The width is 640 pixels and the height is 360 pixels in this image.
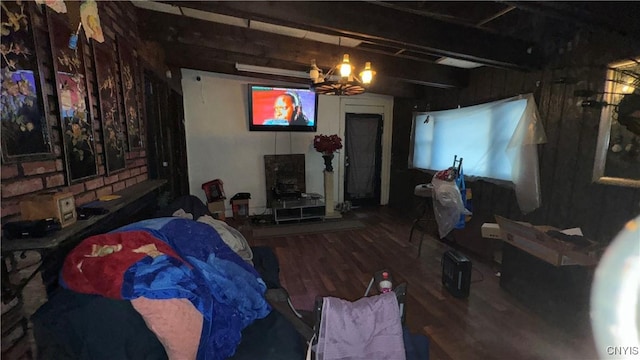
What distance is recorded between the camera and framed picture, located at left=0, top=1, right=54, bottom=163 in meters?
1.03

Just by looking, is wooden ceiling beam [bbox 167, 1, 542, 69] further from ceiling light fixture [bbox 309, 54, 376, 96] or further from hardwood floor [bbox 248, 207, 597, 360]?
hardwood floor [bbox 248, 207, 597, 360]

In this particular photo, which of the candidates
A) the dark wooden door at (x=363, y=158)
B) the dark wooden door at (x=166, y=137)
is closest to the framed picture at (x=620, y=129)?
the dark wooden door at (x=363, y=158)

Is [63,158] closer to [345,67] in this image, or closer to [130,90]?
[130,90]

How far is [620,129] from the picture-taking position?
2.12 meters

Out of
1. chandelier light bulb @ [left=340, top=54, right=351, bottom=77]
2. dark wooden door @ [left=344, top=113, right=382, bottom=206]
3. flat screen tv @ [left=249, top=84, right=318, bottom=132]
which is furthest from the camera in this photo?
dark wooden door @ [left=344, top=113, right=382, bottom=206]

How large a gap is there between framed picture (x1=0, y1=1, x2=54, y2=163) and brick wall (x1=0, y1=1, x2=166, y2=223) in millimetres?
40

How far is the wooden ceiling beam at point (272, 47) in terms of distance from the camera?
2.73 m

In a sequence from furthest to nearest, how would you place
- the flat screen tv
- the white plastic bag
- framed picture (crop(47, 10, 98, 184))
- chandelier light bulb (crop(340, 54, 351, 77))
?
the flat screen tv < the white plastic bag < chandelier light bulb (crop(340, 54, 351, 77)) < framed picture (crop(47, 10, 98, 184))

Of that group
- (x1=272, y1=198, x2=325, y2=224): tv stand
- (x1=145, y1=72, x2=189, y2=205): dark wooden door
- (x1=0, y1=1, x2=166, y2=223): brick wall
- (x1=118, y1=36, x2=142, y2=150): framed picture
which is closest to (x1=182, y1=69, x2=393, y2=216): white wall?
(x1=145, y1=72, x2=189, y2=205): dark wooden door

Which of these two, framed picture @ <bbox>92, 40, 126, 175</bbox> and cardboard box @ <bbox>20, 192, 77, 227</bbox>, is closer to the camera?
cardboard box @ <bbox>20, 192, 77, 227</bbox>

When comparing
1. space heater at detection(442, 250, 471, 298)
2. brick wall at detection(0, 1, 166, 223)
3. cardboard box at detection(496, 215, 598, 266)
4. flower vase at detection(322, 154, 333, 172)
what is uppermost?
brick wall at detection(0, 1, 166, 223)

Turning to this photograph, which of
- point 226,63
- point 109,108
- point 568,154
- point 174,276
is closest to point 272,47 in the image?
point 226,63

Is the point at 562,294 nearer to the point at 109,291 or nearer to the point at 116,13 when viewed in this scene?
the point at 109,291

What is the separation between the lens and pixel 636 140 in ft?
6.61
